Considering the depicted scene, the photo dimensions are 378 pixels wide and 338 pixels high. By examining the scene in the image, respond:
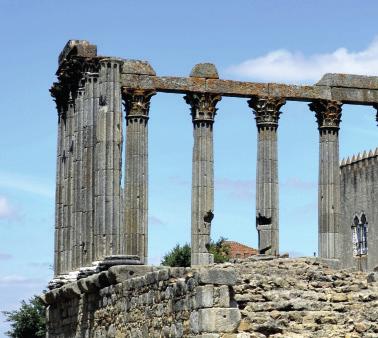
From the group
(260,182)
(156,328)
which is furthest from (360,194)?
(156,328)

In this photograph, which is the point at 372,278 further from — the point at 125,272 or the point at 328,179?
the point at 328,179

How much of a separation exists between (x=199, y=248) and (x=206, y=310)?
17.2 m

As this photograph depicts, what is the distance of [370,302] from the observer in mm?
20781

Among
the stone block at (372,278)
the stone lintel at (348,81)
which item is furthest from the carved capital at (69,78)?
the stone block at (372,278)

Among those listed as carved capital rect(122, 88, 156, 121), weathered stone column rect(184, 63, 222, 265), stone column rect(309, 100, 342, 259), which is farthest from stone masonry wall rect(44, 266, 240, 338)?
stone column rect(309, 100, 342, 259)

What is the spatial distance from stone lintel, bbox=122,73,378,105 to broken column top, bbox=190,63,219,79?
110mm

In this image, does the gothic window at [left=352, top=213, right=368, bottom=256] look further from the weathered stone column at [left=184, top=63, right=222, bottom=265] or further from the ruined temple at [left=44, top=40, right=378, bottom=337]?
the weathered stone column at [left=184, top=63, right=222, bottom=265]

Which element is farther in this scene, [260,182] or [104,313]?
[260,182]

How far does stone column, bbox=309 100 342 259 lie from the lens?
38.1m

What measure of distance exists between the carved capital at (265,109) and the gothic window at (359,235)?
18.3 m

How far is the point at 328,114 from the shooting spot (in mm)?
38750

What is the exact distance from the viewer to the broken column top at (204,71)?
124 feet

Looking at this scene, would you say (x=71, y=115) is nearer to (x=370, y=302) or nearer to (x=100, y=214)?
(x=100, y=214)

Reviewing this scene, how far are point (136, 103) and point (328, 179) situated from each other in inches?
246
